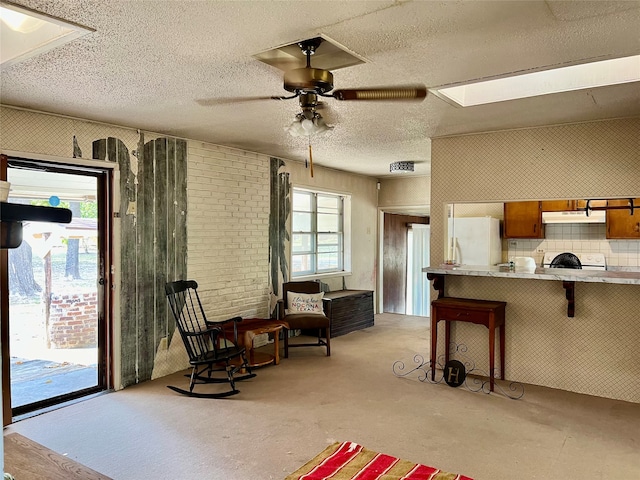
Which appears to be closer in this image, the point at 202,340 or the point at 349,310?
the point at 202,340

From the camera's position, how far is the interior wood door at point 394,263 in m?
8.50

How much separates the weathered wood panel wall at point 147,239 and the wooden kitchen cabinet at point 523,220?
155 inches

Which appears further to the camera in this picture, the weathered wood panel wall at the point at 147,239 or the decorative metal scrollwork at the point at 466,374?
the weathered wood panel wall at the point at 147,239

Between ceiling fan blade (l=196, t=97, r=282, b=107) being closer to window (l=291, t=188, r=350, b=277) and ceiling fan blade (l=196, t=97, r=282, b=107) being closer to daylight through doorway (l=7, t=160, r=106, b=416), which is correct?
daylight through doorway (l=7, t=160, r=106, b=416)

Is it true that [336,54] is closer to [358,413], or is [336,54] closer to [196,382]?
[358,413]

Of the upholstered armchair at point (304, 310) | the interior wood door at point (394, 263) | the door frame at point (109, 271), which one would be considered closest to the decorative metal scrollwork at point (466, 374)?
the upholstered armchair at point (304, 310)

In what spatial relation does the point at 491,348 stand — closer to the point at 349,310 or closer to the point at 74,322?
the point at 349,310

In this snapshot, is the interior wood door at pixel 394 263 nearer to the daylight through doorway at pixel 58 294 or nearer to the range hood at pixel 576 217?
the range hood at pixel 576 217

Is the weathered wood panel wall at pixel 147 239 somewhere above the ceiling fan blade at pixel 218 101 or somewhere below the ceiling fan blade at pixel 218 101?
below

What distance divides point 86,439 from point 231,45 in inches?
110

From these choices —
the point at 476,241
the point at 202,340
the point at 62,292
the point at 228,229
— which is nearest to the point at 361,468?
the point at 202,340

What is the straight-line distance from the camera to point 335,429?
345 centimetres

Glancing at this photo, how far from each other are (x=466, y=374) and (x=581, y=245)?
8.05 ft

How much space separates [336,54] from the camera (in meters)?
2.69
